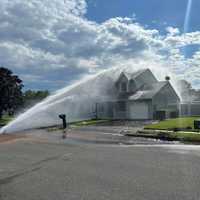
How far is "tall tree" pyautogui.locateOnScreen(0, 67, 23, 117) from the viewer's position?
4153 cm

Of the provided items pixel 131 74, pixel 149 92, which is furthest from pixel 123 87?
pixel 149 92

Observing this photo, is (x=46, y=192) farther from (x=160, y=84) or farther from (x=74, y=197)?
(x=160, y=84)

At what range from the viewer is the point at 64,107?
35.8 meters

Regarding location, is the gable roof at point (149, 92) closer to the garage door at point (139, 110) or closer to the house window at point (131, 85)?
the garage door at point (139, 110)

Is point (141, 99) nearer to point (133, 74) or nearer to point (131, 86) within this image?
point (131, 86)

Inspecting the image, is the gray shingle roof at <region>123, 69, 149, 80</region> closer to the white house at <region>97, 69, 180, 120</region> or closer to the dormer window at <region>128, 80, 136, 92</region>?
the white house at <region>97, 69, 180, 120</region>

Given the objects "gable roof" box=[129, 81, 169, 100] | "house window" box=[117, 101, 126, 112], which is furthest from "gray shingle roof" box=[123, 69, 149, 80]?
"house window" box=[117, 101, 126, 112]

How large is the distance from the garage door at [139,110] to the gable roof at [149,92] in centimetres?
71

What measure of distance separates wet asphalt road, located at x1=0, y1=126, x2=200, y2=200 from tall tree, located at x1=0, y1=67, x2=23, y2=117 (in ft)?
107

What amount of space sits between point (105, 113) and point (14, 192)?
33434 millimetres

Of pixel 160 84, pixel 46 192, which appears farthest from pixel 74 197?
pixel 160 84

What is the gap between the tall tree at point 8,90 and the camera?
41.5m

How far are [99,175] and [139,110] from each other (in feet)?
96.3

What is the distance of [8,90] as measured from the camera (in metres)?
42.1
